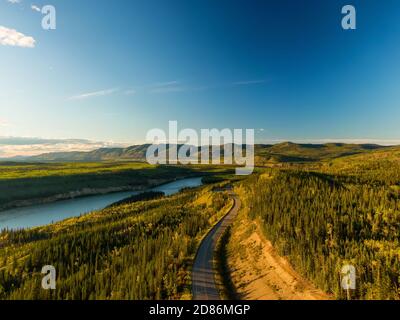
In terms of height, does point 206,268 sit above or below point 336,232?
below

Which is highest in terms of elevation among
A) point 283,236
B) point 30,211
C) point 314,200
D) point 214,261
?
point 314,200

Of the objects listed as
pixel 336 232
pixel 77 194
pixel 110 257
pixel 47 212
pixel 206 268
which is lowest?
pixel 47 212

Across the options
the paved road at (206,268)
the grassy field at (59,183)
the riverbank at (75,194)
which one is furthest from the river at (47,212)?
A: the paved road at (206,268)

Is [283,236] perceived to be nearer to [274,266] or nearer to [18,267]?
[274,266]

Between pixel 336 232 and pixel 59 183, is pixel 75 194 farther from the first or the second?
pixel 336 232

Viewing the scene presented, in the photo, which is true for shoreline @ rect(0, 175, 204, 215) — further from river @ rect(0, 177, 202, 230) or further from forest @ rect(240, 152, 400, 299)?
forest @ rect(240, 152, 400, 299)

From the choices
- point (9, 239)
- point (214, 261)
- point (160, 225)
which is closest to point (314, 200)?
point (214, 261)

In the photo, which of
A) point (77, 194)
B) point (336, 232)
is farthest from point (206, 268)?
point (77, 194)

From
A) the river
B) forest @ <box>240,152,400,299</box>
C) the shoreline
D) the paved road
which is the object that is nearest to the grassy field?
the shoreline
